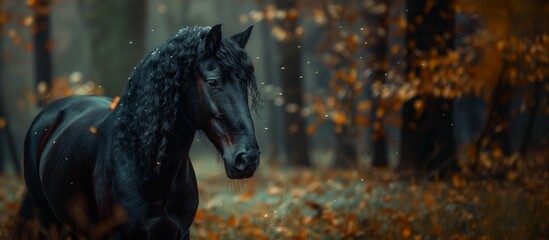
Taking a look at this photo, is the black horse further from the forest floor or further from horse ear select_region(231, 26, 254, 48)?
the forest floor

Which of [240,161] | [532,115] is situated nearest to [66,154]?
[240,161]

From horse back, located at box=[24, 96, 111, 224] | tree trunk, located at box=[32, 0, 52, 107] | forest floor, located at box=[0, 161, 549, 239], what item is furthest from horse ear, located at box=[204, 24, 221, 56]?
tree trunk, located at box=[32, 0, 52, 107]

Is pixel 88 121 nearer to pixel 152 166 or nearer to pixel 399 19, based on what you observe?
pixel 152 166

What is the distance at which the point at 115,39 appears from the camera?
13555 mm

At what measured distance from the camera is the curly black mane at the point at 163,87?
439 centimetres

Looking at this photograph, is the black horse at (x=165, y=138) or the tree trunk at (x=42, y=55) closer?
the black horse at (x=165, y=138)

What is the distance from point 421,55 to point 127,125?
6.64 meters

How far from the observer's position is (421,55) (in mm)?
10562

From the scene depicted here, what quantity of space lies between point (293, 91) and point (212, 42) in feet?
52.6

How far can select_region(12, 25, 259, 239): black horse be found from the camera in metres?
4.32

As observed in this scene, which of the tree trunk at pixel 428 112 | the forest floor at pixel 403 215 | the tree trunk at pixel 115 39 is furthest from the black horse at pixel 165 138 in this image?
the tree trunk at pixel 115 39

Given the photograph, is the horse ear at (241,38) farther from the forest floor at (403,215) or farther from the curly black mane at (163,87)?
the forest floor at (403,215)

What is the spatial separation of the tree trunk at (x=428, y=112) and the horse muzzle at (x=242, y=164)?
649 centimetres

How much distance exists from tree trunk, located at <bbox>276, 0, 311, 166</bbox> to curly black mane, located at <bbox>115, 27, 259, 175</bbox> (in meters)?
15.2
